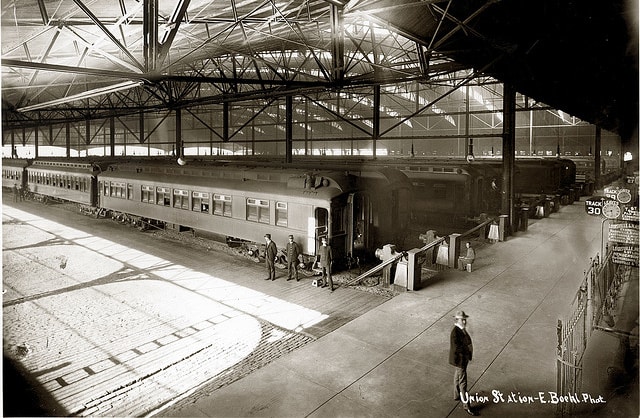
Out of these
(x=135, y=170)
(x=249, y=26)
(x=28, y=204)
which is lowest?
(x=28, y=204)

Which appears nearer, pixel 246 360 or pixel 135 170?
pixel 246 360

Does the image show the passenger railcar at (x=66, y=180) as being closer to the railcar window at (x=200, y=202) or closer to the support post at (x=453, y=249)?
the railcar window at (x=200, y=202)

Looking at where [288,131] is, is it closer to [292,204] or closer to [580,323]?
[292,204]

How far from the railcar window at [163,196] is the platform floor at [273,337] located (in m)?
4.31

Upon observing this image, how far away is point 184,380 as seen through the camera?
7637 millimetres

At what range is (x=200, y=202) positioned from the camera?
18.1 meters

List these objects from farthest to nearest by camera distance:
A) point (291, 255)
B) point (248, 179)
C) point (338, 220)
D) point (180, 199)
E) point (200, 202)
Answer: point (180, 199)
point (200, 202)
point (248, 179)
point (338, 220)
point (291, 255)

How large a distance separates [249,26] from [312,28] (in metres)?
2.96

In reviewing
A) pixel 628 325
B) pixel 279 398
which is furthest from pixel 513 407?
pixel 628 325

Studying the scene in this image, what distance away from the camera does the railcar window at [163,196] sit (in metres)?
19.8

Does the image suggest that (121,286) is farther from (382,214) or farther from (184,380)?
(382,214)

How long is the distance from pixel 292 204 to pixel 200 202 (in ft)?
18.1

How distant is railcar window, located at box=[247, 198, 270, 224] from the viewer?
50.1 ft

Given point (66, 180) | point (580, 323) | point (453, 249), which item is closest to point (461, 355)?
point (580, 323)
